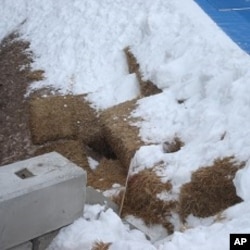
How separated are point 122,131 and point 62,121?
121 cm

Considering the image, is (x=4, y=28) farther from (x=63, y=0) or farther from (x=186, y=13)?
(x=186, y=13)

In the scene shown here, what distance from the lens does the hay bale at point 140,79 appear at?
6704mm

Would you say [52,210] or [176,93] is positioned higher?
[176,93]

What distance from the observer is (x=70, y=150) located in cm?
651

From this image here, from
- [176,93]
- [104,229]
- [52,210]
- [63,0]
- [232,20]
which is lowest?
[104,229]

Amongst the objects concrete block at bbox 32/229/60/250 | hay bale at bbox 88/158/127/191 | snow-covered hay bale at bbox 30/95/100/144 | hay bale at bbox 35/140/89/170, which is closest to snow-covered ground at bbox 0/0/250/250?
concrete block at bbox 32/229/60/250

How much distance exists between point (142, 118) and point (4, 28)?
5093mm

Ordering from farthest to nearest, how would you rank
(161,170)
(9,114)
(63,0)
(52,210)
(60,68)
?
(63,0) < (60,68) < (9,114) < (161,170) < (52,210)

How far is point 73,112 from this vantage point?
6.87 m

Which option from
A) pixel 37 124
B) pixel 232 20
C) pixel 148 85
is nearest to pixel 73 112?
pixel 37 124

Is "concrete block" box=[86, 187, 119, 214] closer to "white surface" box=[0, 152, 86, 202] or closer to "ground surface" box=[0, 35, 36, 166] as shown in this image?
"white surface" box=[0, 152, 86, 202]

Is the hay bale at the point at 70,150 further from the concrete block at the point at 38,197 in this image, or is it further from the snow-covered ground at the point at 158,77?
the concrete block at the point at 38,197

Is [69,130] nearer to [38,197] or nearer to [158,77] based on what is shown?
[158,77]

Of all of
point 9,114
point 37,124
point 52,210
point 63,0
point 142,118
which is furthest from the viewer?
point 63,0
